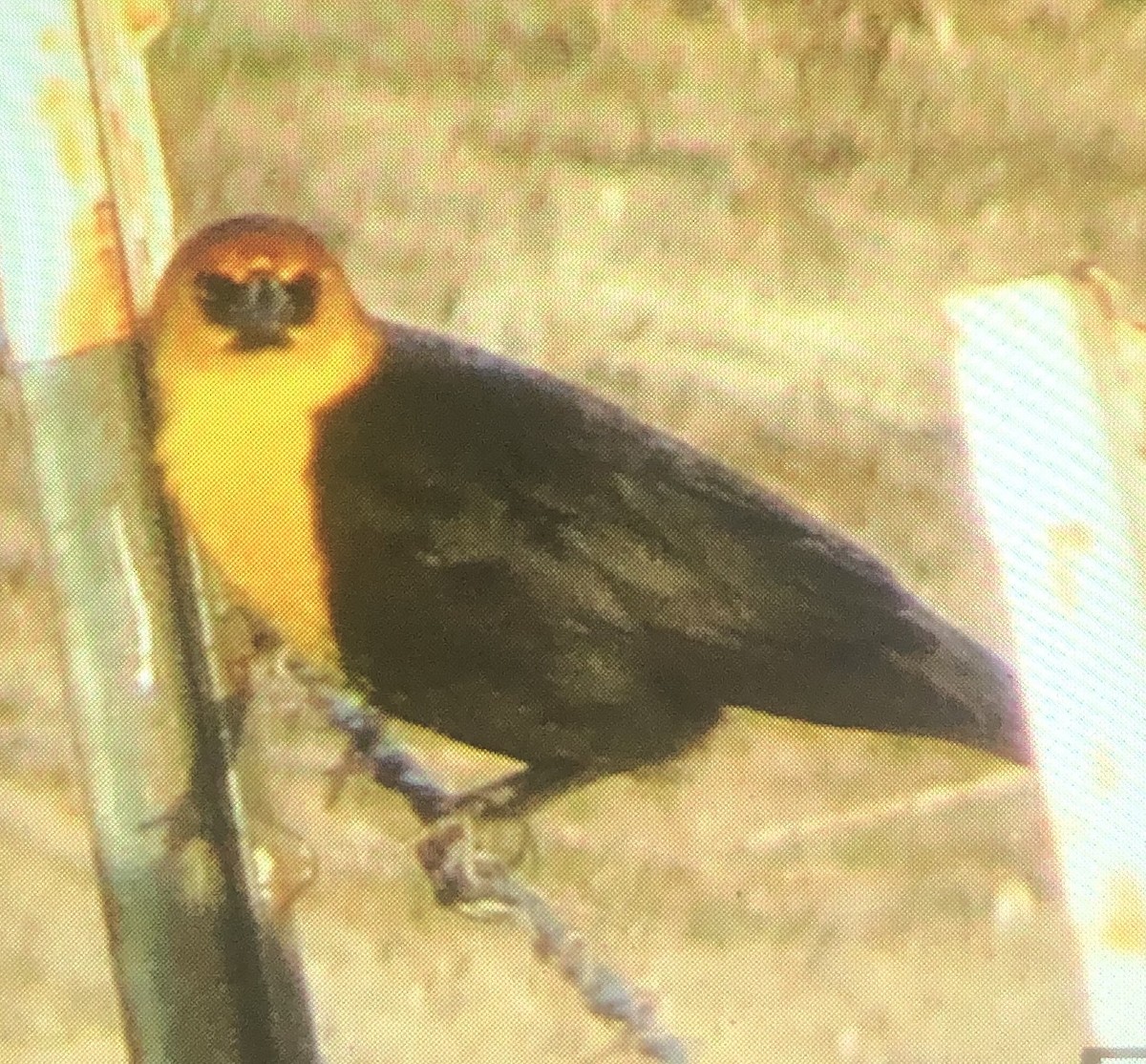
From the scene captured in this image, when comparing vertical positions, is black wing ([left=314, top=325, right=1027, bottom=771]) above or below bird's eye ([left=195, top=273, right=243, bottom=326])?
below

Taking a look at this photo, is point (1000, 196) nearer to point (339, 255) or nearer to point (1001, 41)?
point (1001, 41)

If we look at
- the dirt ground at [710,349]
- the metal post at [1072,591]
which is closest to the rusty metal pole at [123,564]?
the dirt ground at [710,349]

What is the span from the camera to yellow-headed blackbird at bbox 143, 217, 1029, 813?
708mm

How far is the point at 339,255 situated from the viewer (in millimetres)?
717

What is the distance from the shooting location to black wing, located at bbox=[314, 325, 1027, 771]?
710 mm

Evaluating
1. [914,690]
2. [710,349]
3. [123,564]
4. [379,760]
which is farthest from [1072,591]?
[123,564]

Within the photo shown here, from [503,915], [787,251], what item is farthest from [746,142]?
[503,915]

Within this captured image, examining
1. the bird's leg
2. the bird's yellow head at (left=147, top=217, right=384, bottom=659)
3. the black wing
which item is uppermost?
the bird's yellow head at (left=147, top=217, right=384, bottom=659)

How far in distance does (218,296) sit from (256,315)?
0.8 inches

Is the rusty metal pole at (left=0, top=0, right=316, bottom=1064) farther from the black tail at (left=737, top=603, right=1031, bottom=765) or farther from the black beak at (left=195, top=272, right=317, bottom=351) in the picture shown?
the black tail at (left=737, top=603, right=1031, bottom=765)

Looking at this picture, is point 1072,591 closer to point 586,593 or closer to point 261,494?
point 586,593

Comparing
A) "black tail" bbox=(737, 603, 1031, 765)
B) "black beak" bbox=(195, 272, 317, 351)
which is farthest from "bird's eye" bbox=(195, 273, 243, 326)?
"black tail" bbox=(737, 603, 1031, 765)

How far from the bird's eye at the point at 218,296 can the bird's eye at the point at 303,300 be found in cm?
3

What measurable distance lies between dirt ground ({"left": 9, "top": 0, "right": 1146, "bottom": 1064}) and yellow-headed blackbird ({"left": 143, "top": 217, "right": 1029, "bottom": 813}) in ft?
0.07
